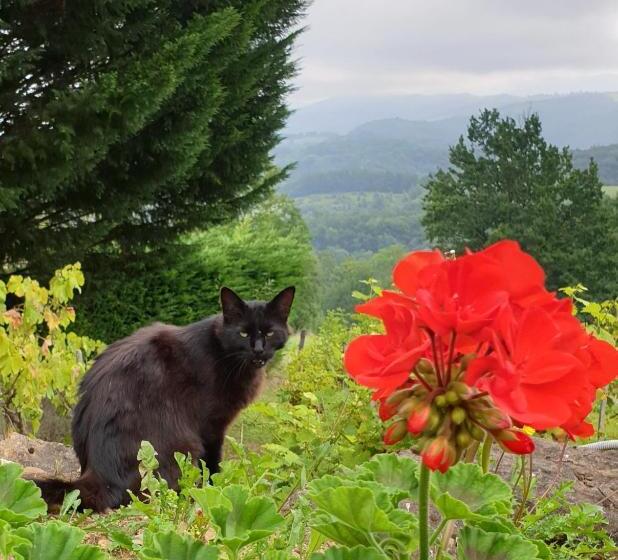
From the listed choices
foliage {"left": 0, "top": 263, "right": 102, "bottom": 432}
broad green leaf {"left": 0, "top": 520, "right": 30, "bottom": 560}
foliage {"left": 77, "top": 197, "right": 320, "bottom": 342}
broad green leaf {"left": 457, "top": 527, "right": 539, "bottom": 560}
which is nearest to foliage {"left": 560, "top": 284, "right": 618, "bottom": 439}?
Result: broad green leaf {"left": 457, "top": 527, "right": 539, "bottom": 560}

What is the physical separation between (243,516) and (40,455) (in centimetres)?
408

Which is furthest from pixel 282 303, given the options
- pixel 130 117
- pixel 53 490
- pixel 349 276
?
pixel 349 276

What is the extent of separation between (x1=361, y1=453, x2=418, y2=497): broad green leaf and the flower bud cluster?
0.32 m

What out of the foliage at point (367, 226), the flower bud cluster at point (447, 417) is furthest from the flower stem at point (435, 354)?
the foliage at point (367, 226)

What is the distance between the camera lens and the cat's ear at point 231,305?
4.17 meters

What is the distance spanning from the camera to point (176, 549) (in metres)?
0.88

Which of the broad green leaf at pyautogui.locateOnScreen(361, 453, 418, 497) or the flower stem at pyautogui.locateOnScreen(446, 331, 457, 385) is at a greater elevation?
the flower stem at pyautogui.locateOnScreen(446, 331, 457, 385)

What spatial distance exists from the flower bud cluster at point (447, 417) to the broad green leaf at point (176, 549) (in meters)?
0.30

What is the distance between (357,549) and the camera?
33.4 inches

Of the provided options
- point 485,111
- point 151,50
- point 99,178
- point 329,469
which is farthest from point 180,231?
point 485,111

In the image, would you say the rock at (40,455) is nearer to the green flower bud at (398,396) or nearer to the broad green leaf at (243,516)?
the broad green leaf at (243,516)

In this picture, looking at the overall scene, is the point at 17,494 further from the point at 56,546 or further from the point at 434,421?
the point at 434,421

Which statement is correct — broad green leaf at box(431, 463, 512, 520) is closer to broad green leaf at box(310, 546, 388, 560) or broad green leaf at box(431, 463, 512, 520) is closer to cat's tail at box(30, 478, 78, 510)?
broad green leaf at box(310, 546, 388, 560)

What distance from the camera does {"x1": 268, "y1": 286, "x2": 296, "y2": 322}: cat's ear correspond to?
4.34 m
